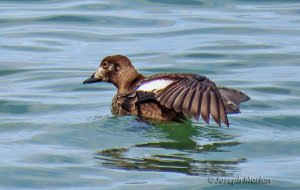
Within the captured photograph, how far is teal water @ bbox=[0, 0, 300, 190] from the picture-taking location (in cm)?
926

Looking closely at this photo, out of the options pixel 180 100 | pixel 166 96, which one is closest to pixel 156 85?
pixel 166 96

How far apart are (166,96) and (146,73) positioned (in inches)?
146

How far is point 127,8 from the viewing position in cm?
1909

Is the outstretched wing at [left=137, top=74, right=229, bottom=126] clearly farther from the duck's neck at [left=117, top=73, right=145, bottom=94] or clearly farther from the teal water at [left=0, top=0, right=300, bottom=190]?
the duck's neck at [left=117, top=73, right=145, bottom=94]

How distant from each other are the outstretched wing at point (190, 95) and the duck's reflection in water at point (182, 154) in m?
0.26

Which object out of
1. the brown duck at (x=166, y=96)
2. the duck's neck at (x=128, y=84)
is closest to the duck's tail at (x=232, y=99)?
the brown duck at (x=166, y=96)

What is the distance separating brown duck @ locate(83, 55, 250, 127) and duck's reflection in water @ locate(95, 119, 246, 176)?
0.24 m

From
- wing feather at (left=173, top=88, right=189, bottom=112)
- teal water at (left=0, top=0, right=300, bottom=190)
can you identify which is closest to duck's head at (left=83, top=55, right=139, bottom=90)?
teal water at (left=0, top=0, right=300, bottom=190)

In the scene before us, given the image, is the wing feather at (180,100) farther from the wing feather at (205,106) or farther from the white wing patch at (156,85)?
the white wing patch at (156,85)

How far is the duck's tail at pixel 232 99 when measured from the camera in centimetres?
1120

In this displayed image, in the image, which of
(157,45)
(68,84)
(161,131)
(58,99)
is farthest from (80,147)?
(157,45)

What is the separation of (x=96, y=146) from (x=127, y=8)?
9157 millimetres

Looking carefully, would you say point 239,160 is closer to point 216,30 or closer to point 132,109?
point 132,109

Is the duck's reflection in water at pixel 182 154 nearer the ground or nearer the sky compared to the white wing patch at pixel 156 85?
nearer the ground
